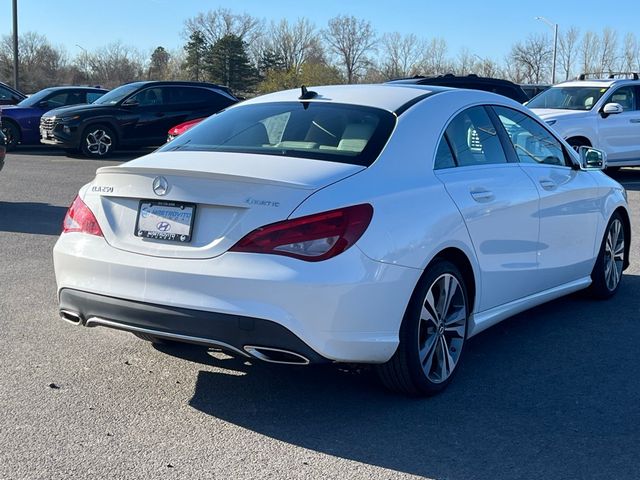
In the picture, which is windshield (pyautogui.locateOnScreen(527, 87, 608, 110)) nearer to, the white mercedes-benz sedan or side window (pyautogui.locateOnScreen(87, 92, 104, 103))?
the white mercedes-benz sedan

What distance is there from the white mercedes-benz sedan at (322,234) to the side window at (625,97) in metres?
10.8

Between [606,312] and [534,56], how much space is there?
2759 inches

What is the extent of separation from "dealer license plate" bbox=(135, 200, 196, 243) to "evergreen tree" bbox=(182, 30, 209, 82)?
2603 inches

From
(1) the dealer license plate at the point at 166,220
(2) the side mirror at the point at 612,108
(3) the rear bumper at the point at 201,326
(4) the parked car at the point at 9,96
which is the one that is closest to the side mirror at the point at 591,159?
(3) the rear bumper at the point at 201,326

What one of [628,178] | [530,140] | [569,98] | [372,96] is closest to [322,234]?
[372,96]

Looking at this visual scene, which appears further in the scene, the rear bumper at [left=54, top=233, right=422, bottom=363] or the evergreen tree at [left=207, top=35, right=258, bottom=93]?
the evergreen tree at [left=207, top=35, right=258, bottom=93]

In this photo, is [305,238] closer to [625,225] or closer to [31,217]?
[625,225]

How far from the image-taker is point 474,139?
5055 millimetres

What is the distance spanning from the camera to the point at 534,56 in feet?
238

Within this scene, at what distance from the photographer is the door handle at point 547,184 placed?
5.48 m

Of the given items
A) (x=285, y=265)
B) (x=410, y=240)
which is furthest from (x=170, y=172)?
(x=410, y=240)

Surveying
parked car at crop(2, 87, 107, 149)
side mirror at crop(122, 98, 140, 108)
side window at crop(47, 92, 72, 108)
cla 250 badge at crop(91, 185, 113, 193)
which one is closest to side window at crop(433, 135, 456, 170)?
cla 250 badge at crop(91, 185, 113, 193)

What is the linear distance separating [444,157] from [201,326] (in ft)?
5.65

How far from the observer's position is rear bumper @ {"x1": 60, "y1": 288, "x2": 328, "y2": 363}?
372cm
